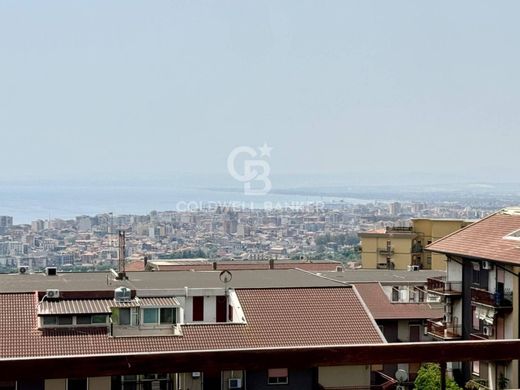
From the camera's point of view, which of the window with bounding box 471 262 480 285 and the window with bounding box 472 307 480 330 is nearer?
the window with bounding box 472 307 480 330

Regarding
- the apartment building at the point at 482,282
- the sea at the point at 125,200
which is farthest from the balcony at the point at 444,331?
the sea at the point at 125,200

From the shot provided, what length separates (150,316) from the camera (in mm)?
16891

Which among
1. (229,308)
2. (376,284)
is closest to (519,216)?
(376,284)

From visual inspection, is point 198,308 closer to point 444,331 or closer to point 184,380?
point 444,331

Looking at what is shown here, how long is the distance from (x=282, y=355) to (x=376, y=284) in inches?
857

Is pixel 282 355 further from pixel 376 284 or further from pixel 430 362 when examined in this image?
pixel 376 284

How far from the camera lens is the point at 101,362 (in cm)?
250

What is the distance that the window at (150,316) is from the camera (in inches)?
660

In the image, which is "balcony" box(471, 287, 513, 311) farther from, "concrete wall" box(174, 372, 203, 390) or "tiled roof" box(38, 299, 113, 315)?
"tiled roof" box(38, 299, 113, 315)

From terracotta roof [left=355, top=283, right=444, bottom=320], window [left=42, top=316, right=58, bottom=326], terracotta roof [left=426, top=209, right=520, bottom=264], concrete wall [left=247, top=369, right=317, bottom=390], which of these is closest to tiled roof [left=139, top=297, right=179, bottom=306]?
window [left=42, top=316, right=58, bottom=326]

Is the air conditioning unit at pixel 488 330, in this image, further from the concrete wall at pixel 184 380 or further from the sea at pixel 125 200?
the sea at pixel 125 200

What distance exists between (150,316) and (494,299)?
6.62 meters

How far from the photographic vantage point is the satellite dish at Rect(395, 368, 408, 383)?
2.79 m

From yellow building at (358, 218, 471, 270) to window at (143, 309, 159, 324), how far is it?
76.7 ft
